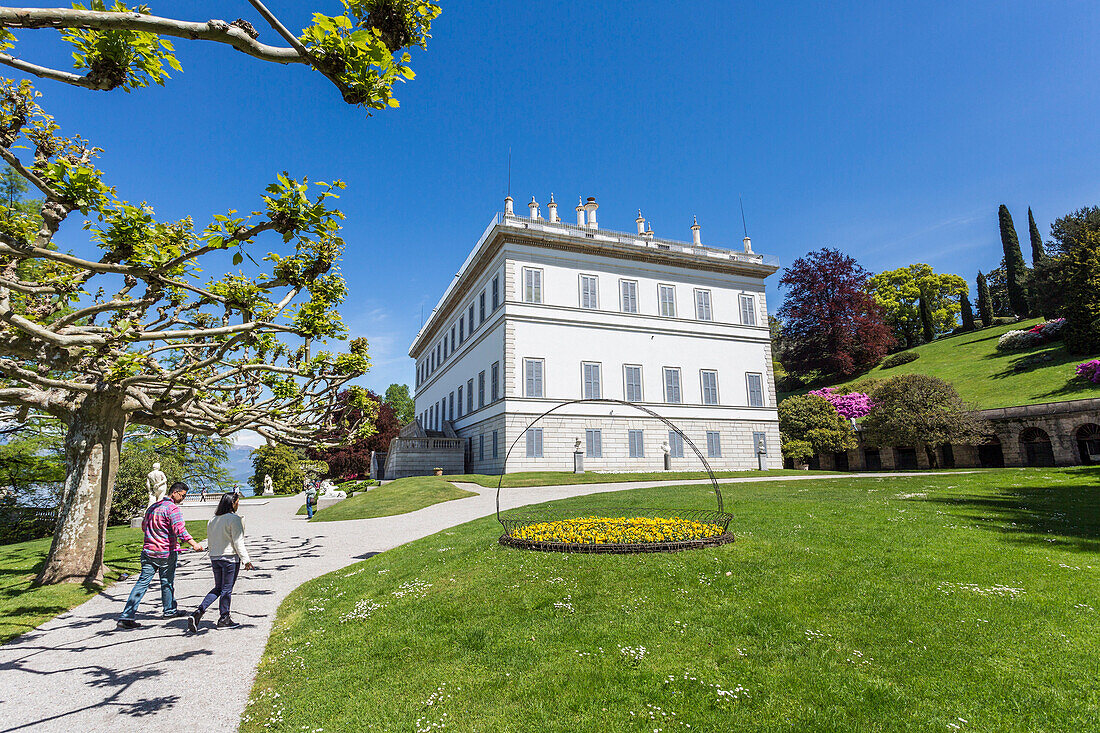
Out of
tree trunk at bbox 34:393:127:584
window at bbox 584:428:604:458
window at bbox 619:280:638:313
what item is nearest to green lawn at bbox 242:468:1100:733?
tree trunk at bbox 34:393:127:584

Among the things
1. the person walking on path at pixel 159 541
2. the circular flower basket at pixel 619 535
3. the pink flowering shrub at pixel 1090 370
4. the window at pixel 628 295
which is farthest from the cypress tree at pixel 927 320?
the person walking on path at pixel 159 541

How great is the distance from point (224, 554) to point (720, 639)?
7.20 metres

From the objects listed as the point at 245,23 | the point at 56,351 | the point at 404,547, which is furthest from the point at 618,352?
the point at 245,23

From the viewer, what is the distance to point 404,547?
12.3 meters

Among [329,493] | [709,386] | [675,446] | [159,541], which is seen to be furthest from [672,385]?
[159,541]

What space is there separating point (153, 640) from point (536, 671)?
19.3 feet

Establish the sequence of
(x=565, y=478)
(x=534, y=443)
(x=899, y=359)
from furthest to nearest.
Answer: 1. (x=899, y=359)
2. (x=534, y=443)
3. (x=565, y=478)

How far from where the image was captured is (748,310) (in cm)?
3838

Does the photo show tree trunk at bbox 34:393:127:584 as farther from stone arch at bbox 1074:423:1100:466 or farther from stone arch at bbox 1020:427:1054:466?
stone arch at bbox 1074:423:1100:466

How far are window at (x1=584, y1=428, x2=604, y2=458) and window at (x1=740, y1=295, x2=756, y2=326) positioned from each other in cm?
1503

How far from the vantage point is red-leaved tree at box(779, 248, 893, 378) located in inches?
1997

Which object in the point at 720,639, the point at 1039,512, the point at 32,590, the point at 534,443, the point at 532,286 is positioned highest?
the point at 532,286

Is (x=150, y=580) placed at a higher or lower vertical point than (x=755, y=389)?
lower

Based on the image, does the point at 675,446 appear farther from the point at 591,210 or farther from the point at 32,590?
the point at 32,590
